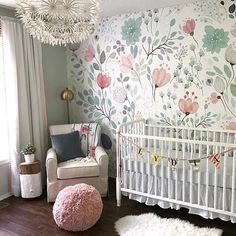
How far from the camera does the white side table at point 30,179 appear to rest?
3.33 meters

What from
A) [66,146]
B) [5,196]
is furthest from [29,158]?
[5,196]

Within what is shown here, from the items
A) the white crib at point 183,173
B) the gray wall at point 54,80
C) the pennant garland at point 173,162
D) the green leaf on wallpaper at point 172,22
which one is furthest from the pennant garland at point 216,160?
the gray wall at point 54,80

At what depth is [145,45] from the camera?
363 centimetres

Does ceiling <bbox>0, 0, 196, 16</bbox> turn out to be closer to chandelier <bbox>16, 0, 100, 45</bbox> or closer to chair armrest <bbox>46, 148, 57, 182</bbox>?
chandelier <bbox>16, 0, 100, 45</bbox>

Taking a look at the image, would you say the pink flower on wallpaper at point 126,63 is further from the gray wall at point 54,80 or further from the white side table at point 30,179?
the white side table at point 30,179

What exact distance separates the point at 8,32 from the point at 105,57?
4.41ft

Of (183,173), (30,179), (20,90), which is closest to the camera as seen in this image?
(183,173)

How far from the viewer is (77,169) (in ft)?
10.8

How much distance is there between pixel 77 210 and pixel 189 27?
244cm

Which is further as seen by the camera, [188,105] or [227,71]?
[188,105]

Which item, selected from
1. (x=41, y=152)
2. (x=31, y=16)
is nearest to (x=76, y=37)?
(x=31, y=16)

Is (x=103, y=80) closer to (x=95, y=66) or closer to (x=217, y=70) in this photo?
(x=95, y=66)

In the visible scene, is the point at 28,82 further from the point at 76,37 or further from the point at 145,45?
the point at 76,37

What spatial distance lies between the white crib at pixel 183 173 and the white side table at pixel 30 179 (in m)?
1.04
